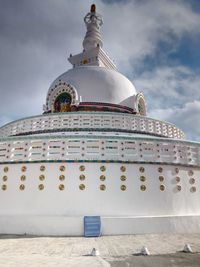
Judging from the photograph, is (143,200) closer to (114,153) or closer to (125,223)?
→ (125,223)

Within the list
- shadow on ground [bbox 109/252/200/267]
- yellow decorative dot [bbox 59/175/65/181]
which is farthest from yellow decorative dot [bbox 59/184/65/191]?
shadow on ground [bbox 109/252/200/267]

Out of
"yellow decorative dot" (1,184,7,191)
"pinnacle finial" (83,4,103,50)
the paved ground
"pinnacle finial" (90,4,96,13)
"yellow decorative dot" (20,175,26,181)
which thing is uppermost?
"pinnacle finial" (90,4,96,13)

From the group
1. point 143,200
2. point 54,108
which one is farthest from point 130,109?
point 143,200

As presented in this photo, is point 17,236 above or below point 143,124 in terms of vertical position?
below

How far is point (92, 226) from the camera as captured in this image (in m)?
8.85

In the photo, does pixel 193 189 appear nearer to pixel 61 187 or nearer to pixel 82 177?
pixel 82 177

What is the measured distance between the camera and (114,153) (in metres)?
10.2

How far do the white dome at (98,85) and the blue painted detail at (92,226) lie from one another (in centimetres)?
951

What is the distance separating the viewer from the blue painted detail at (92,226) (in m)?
8.72

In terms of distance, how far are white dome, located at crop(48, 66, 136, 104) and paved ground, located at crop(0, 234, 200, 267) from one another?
1048cm

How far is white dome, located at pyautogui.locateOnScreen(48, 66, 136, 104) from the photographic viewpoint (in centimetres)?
1709

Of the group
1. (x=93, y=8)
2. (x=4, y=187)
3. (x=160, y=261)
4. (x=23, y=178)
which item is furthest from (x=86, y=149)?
(x=93, y=8)

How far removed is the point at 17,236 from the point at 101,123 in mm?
7294

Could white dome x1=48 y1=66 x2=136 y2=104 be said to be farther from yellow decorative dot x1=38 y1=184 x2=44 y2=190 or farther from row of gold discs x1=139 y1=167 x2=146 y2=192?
yellow decorative dot x1=38 y1=184 x2=44 y2=190
